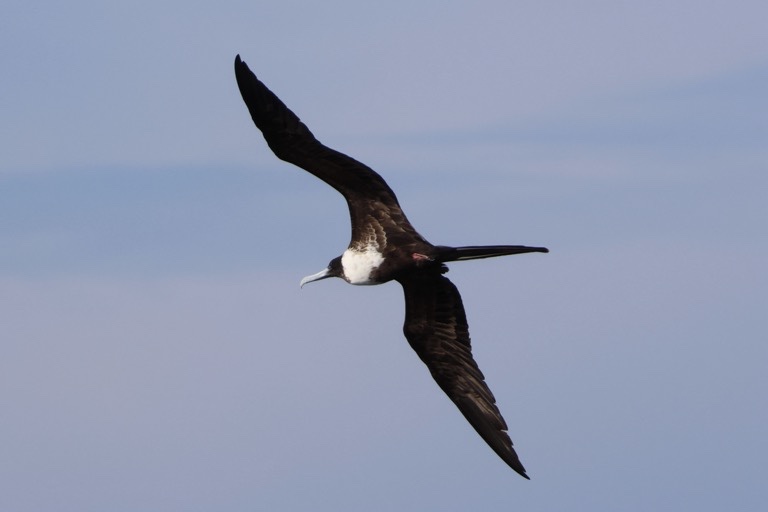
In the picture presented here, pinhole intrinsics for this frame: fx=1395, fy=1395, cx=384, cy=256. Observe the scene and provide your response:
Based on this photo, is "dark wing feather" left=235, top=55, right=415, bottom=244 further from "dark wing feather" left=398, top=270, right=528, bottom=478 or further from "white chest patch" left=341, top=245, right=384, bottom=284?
"dark wing feather" left=398, top=270, right=528, bottom=478

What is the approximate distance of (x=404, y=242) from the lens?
14.5 metres

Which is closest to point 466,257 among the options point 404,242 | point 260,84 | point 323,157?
point 404,242

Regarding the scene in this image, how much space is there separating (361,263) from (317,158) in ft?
4.38

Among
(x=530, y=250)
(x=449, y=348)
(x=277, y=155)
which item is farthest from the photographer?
(x=449, y=348)

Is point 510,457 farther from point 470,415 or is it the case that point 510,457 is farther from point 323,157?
point 323,157

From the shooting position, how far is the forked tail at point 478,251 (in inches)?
529

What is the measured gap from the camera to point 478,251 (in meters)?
13.8

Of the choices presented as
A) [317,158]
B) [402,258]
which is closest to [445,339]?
[402,258]

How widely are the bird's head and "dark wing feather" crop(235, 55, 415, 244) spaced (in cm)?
71

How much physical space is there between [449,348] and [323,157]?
2731 mm

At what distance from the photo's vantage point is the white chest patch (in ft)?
48.2

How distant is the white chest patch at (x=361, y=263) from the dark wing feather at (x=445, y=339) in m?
0.37

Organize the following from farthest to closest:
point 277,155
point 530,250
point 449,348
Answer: point 449,348 < point 277,155 < point 530,250

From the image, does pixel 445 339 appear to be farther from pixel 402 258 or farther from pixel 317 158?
pixel 317 158
